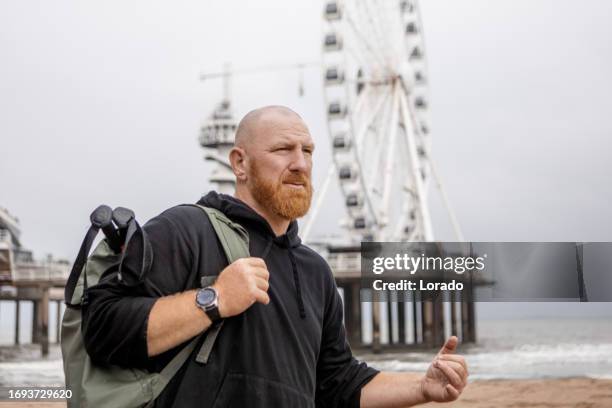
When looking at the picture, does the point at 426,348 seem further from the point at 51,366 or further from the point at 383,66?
the point at 51,366

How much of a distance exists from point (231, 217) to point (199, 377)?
40cm

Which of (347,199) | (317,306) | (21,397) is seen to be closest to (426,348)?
(347,199)

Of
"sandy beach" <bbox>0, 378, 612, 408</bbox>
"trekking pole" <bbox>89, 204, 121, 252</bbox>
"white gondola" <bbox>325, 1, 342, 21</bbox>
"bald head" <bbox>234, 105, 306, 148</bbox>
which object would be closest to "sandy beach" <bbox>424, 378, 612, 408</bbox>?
"sandy beach" <bbox>0, 378, 612, 408</bbox>

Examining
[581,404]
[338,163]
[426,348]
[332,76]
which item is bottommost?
[426,348]

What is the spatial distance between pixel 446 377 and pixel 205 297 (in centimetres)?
80

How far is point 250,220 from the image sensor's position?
6.89 ft

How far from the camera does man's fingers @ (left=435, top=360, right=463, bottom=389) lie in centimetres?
225

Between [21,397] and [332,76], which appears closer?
[21,397]

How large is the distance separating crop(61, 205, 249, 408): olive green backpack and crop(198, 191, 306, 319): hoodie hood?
0.78 ft

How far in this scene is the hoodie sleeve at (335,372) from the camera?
7.89 feet

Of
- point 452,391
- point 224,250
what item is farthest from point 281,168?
point 452,391

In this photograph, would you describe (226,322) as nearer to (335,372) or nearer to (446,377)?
(335,372)

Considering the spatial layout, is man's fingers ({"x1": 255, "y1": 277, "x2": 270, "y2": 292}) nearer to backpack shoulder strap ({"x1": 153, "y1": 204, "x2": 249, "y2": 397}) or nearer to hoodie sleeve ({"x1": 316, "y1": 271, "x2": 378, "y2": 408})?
backpack shoulder strap ({"x1": 153, "y1": 204, "x2": 249, "y2": 397})

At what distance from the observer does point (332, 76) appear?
25.0m
